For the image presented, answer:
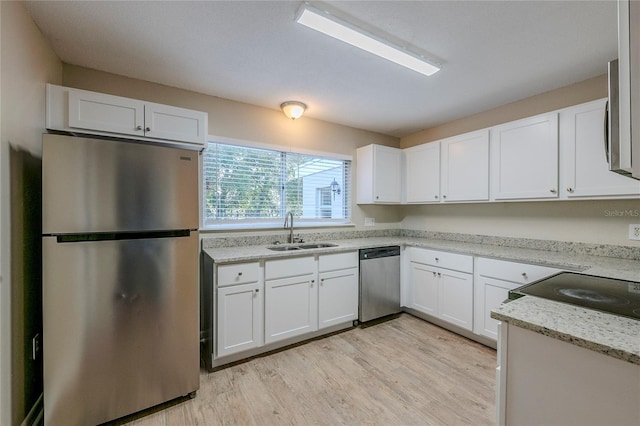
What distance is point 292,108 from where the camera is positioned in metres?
2.85

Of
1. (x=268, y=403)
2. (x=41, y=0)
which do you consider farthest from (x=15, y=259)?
(x=268, y=403)

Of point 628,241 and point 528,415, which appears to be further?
point 628,241

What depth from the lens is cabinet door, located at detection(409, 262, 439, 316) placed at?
2.97 metres

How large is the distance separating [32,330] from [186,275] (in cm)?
89

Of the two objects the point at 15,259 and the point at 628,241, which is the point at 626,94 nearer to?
the point at 628,241

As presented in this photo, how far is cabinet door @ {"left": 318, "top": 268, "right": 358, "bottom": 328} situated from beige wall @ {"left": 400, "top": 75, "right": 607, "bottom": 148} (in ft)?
7.16

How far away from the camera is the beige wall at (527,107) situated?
2338 mm

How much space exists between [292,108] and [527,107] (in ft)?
7.86

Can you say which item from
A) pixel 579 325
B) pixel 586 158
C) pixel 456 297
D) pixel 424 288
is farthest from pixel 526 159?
pixel 579 325

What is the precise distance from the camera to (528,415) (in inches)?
36.9

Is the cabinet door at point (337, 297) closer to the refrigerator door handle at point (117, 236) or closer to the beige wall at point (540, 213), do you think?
the refrigerator door handle at point (117, 236)

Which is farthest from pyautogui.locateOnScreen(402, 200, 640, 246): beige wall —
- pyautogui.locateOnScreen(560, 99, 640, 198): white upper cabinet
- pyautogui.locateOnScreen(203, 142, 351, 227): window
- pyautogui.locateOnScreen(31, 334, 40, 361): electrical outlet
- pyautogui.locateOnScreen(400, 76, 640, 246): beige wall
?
pyautogui.locateOnScreen(31, 334, 40, 361): electrical outlet

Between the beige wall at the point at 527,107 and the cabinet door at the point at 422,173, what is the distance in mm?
349

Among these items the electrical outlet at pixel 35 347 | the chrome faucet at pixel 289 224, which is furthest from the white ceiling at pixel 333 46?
the electrical outlet at pixel 35 347
